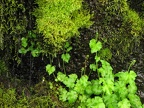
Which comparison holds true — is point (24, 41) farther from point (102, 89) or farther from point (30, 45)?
point (102, 89)

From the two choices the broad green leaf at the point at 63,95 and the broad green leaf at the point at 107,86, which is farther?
the broad green leaf at the point at 63,95

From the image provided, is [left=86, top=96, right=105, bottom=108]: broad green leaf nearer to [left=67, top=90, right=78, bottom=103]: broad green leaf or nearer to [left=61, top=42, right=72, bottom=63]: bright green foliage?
[left=67, top=90, right=78, bottom=103]: broad green leaf

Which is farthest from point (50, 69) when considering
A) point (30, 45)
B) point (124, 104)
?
point (124, 104)

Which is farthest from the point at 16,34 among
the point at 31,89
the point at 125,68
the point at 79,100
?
the point at 125,68

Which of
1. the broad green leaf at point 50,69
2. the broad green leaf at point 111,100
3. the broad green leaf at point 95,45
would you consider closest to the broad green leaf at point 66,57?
the broad green leaf at point 50,69

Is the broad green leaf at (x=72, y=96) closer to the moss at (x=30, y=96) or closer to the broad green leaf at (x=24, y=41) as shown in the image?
the moss at (x=30, y=96)

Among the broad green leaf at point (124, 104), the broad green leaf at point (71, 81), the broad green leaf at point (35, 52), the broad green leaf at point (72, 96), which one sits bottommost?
the broad green leaf at point (124, 104)

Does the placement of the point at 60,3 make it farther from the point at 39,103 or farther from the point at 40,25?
the point at 39,103

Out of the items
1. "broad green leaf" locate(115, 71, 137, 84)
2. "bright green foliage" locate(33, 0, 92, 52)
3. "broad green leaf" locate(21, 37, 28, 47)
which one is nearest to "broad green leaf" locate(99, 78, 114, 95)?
"broad green leaf" locate(115, 71, 137, 84)
